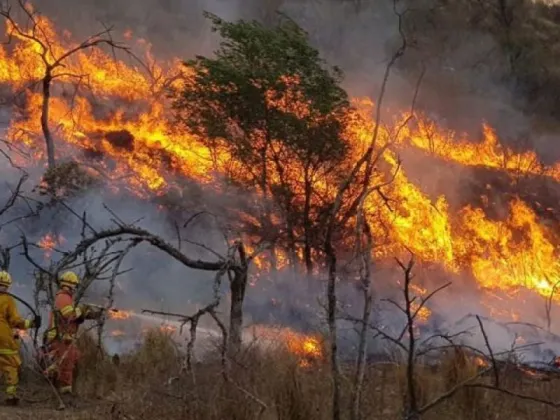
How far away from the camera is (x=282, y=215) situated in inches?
668

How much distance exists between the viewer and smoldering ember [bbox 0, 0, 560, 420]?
18.7 feet

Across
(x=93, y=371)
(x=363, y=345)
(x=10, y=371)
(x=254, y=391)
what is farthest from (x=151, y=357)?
(x=363, y=345)

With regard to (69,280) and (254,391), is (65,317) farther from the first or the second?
(254,391)

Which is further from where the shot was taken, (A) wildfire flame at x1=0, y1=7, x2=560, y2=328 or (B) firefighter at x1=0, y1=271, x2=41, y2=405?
(A) wildfire flame at x1=0, y1=7, x2=560, y2=328

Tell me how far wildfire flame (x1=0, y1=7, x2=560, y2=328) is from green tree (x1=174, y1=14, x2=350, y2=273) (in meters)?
0.24

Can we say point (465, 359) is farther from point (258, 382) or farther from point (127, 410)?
point (127, 410)

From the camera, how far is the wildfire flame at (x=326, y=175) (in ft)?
59.8

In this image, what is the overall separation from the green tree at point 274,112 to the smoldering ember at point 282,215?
57 millimetres

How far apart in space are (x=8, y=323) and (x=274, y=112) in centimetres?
948

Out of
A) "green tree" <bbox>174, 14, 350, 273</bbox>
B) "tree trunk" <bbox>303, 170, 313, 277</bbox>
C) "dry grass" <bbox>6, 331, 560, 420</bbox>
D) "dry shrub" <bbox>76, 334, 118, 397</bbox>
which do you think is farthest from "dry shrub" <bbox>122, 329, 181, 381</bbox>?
"tree trunk" <bbox>303, 170, 313, 277</bbox>

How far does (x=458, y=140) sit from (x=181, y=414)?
21.3 meters

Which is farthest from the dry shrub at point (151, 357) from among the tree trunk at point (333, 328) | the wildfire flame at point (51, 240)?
the wildfire flame at point (51, 240)

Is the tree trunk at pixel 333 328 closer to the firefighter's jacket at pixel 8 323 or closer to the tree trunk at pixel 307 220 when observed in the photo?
the firefighter's jacket at pixel 8 323

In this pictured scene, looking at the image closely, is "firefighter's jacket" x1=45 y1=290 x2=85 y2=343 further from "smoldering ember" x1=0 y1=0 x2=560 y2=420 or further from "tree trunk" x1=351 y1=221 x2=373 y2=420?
"tree trunk" x1=351 y1=221 x2=373 y2=420
